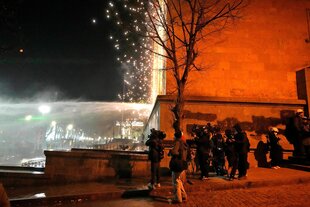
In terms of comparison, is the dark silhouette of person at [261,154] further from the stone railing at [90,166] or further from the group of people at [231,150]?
the stone railing at [90,166]

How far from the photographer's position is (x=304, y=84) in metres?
14.0

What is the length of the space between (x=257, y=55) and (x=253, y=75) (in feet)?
3.89

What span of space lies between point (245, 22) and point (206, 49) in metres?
2.87

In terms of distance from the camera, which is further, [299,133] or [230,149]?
[299,133]

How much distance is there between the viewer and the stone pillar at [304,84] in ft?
45.4

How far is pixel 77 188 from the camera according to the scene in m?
9.05

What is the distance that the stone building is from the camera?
13.3 m

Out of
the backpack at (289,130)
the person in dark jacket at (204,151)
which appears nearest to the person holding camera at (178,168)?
the person in dark jacket at (204,151)

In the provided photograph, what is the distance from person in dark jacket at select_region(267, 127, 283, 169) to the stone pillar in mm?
3437

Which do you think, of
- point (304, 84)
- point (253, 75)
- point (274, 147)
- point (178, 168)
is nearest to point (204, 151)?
point (178, 168)

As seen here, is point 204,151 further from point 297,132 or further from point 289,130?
point 289,130

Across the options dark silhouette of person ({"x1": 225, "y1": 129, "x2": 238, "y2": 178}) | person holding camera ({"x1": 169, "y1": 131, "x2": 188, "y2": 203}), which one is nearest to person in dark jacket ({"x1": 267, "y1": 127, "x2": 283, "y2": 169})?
dark silhouette of person ({"x1": 225, "y1": 129, "x2": 238, "y2": 178})

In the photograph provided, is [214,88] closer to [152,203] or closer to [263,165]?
[263,165]

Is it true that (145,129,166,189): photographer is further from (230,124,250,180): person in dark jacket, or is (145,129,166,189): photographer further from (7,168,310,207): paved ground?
(230,124,250,180): person in dark jacket
